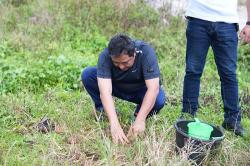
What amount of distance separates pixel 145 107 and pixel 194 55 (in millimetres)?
680

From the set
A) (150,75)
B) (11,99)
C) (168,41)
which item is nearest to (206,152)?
(150,75)

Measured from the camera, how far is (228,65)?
4.07 m

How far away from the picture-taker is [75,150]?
3609 mm

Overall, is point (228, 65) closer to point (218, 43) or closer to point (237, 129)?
point (218, 43)

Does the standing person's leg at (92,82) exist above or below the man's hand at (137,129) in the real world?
above

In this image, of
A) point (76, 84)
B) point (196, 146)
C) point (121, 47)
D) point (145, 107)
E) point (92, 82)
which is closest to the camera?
point (196, 146)

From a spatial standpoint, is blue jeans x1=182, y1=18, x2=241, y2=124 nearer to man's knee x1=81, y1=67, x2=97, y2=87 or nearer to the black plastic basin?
the black plastic basin

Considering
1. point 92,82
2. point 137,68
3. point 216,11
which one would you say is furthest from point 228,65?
point 92,82

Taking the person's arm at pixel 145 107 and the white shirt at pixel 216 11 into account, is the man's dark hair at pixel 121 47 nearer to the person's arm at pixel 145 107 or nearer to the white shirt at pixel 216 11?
the person's arm at pixel 145 107

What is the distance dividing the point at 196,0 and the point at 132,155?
1.46 metres

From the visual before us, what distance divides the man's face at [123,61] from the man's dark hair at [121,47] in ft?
0.12

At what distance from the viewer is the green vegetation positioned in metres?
3.56

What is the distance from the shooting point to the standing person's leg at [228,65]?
157 inches

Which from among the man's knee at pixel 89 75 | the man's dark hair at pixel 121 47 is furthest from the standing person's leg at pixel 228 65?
the man's knee at pixel 89 75
